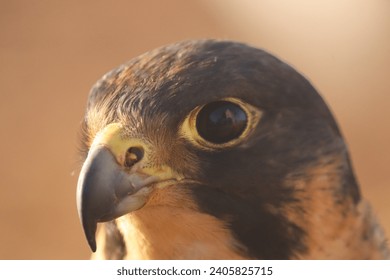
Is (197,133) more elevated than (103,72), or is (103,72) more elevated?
(103,72)

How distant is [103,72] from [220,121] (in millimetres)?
4281

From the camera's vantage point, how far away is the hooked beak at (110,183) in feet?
7.26

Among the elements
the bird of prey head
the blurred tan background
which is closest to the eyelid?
the bird of prey head

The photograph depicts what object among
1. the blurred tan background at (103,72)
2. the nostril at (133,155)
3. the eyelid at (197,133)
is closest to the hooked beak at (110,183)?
the nostril at (133,155)

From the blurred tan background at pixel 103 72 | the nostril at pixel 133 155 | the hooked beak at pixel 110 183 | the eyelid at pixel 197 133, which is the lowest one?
the hooked beak at pixel 110 183

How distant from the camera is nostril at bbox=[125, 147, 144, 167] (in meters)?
2.29

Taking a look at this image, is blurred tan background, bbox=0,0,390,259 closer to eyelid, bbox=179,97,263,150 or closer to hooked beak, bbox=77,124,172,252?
eyelid, bbox=179,97,263,150

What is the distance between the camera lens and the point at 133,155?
2318mm

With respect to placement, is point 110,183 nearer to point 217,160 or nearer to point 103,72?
point 217,160

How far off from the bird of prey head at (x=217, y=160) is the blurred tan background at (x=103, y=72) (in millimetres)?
3266

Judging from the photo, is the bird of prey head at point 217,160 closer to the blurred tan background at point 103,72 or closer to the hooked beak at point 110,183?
the hooked beak at point 110,183

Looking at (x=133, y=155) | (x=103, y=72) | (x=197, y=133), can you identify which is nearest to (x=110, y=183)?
(x=133, y=155)

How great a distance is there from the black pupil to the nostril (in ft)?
0.67

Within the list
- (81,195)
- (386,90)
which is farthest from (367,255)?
(386,90)
